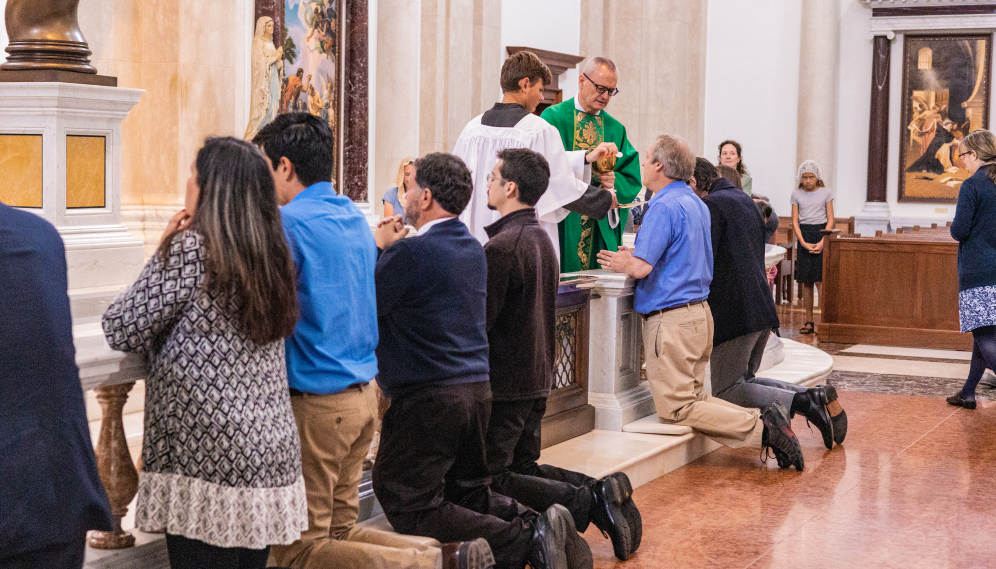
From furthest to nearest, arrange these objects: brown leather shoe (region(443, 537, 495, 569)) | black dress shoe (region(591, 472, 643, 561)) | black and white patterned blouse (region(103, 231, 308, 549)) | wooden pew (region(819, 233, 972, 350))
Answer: wooden pew (region(819, 233, 972, 350)) < black dress shoe (region(591, 472, 643, 561)) < brown leather shoe (region(443, 537, 495, 569)) < black and white patterned blouse (region(103, 231, 308, 549))

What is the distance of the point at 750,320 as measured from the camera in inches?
241

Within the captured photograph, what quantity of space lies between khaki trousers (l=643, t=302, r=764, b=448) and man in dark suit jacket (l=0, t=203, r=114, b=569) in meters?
3.81

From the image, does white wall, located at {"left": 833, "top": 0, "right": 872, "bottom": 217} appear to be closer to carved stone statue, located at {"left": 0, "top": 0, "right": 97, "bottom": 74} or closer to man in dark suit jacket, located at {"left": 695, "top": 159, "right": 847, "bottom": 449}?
man in dark suit jacket, located at {"left": 695, "top": 159, "right": 847, "bottom": 449}

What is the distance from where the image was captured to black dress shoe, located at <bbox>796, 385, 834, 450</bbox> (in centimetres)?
612

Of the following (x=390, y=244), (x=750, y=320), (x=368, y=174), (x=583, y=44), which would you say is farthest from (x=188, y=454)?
(x=583, y=44)

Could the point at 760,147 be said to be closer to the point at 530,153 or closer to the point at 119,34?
the point at 119,34

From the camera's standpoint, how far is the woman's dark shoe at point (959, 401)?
759 cm

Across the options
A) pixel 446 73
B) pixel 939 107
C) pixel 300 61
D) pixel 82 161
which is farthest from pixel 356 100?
pixel 939 107

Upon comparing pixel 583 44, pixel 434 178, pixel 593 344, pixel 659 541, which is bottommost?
pixel 659 541

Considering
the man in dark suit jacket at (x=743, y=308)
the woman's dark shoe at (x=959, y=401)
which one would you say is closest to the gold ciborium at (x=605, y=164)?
the man in dark suit jacket at (x=743, y=308)

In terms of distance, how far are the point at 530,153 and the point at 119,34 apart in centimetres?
432

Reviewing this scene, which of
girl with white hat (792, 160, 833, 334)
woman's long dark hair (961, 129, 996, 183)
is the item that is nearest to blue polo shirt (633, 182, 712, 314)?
woman's long dark hair (961, 129, 996, 183)

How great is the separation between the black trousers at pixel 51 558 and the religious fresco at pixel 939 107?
645 inches

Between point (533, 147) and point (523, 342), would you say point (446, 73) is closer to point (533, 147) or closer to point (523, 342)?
point (533, 147)
